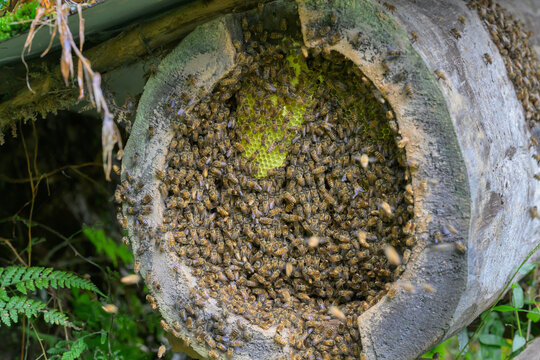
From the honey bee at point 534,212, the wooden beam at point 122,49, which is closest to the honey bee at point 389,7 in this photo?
the wooden beam at point 122,49

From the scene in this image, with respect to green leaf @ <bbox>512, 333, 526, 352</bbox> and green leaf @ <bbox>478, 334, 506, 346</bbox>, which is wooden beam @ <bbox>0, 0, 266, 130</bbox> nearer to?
green leaf @ <bbox>512, 333, 526, 352</bbox>

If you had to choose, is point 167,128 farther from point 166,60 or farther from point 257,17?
point 257,17

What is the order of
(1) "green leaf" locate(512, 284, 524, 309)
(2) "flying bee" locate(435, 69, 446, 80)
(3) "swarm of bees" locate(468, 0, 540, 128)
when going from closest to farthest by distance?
(2) "flying bee" locate(435, 69, 446, 80)
(3) "swarm of bees" locate(468, 0, 540, 128)
(1) "green leaf" locate(512, 284, 524, 309)

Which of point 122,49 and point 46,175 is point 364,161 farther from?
point 46,175

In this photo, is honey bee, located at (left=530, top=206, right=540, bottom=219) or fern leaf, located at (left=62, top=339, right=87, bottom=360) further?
fern leaf, located at (left=62, top=339, right=87, bottom=360)

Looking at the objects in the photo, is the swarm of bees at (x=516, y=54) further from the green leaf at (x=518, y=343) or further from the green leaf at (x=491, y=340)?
the green leaf at (x=491, y=340)

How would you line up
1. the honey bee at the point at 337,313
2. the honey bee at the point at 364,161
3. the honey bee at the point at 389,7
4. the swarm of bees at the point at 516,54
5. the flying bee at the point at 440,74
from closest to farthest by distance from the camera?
the flying bee at the point at 440,74 → the honey bee at the point at 389,7 → the honey bee at the point at 364,161 → the honey bee at the point at 337,313 → the swarm of bees at the point at 516,54

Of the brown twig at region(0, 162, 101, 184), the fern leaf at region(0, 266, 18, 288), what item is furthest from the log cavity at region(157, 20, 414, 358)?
the brown twig at region(0, 162, 101, 184)

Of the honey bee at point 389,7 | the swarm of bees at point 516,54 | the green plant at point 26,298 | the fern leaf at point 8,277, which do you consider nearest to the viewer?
the honey bee at point 389,7
